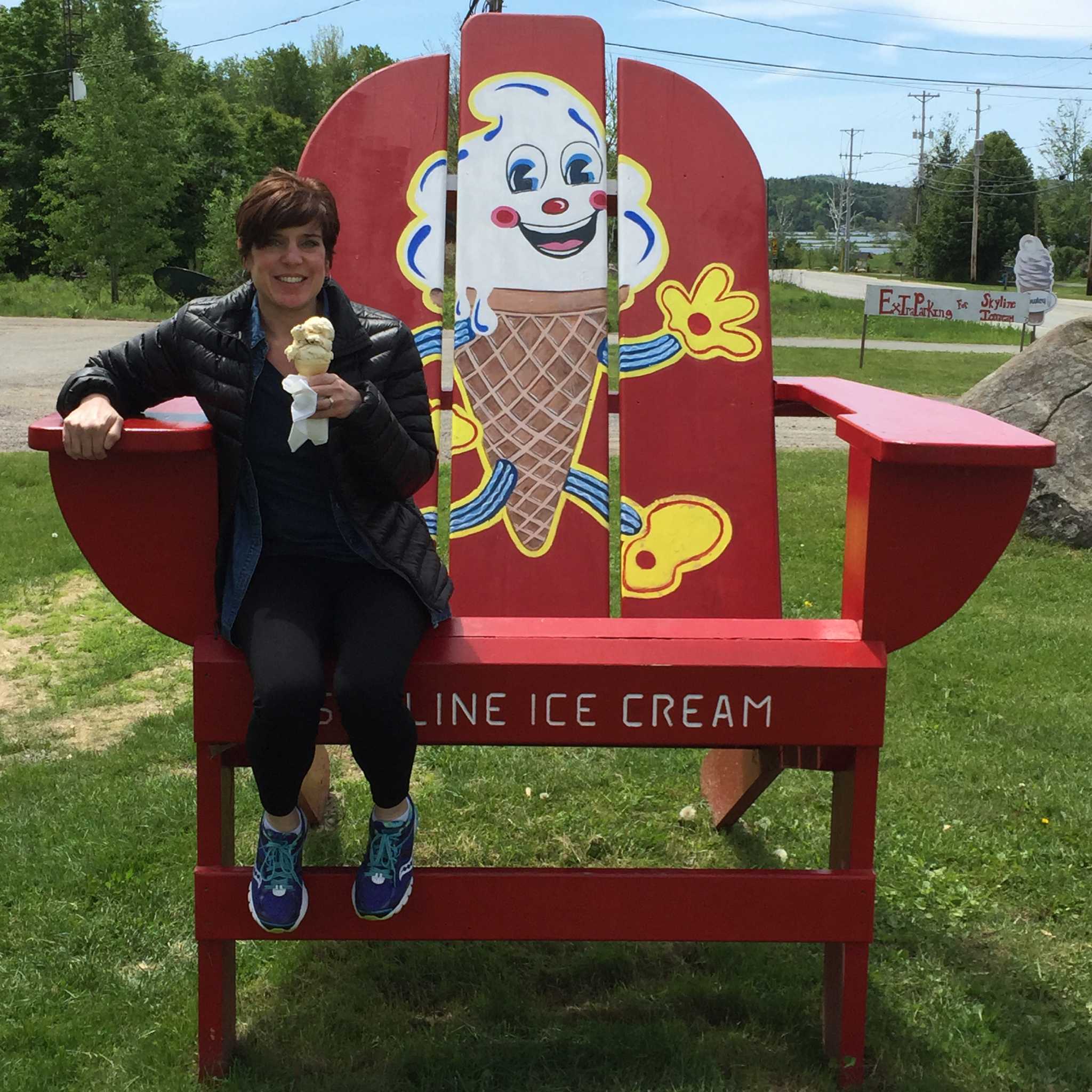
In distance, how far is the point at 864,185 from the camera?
13700 cm

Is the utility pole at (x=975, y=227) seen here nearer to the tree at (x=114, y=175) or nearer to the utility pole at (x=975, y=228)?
the utility pole at (x=975, y=228)

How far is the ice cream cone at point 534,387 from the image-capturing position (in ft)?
9.19

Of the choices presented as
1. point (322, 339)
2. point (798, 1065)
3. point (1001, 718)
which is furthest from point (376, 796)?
point (1001, 718)

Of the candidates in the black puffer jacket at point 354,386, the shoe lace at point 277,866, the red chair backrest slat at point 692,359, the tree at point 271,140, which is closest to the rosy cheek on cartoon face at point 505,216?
the red chair backrest slat at point 692,359

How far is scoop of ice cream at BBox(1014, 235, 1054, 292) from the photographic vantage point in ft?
49.0

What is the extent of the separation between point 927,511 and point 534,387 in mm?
1161

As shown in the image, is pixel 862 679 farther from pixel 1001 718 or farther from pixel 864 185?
pixel 864 185

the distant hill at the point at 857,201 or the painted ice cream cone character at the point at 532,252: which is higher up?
the distant hill at the point at 857,201

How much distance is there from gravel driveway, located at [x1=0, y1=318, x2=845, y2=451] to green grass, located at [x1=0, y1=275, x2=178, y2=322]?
3.22 ft

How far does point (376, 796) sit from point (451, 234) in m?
1.55

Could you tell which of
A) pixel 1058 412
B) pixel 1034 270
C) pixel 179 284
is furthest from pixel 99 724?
pixel 179 284

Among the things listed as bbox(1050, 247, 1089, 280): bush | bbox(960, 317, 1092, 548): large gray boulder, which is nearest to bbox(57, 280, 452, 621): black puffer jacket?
bbox(960, 317, 1092, 548): large gray boulder

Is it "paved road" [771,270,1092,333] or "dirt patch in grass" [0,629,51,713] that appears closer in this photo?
"dirt patch in grass" [0,629,51,713]

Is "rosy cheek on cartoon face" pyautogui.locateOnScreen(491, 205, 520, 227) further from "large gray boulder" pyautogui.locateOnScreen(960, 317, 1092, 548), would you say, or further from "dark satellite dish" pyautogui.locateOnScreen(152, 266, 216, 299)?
"dark satellite dish" pyautogui.locateOnScreen(152, 266, 216, 299)
